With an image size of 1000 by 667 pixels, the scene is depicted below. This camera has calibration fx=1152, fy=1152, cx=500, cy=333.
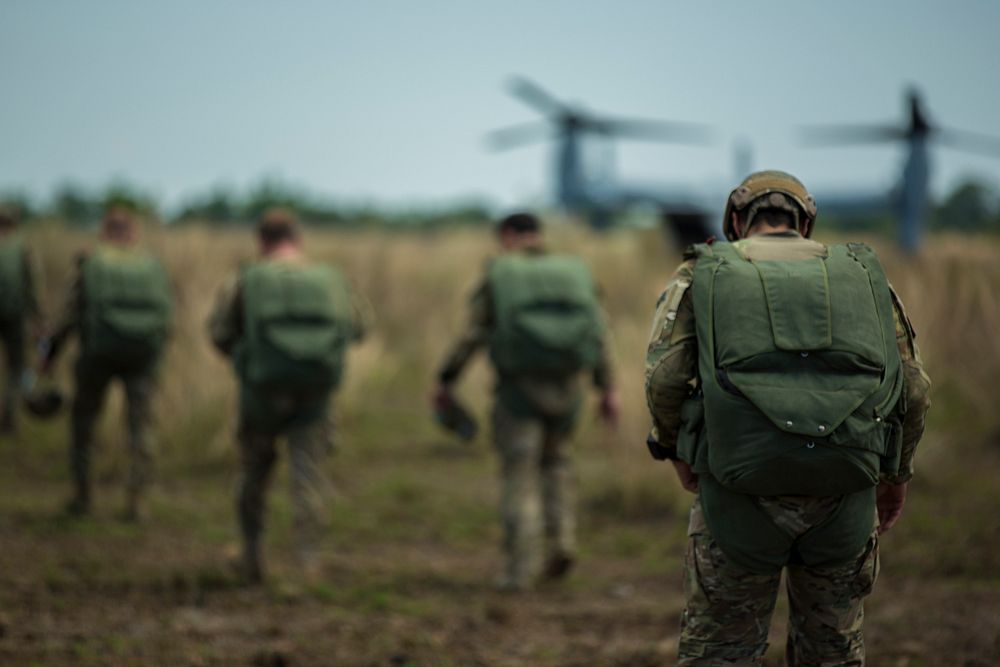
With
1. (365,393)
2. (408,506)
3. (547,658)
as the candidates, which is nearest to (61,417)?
(365,393)

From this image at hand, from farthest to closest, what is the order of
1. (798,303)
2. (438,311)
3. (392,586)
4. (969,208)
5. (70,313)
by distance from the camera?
1. (969,208)
2. (438,311)
3. (70,313)
4. (392,586)
5. (798,303)

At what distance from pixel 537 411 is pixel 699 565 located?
2.97 metres

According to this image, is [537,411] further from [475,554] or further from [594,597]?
[475,554]

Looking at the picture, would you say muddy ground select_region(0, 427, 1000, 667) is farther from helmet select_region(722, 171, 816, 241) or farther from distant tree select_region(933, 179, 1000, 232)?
distant tree select_region(933, 179, 1000, 232)

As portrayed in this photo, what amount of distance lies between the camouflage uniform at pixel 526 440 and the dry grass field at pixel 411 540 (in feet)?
0.94

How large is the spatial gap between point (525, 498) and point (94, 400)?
321cm

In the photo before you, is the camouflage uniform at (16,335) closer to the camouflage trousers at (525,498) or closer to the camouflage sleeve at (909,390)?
the camouflage trousers at (525,498)

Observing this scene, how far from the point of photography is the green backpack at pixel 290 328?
5922mm

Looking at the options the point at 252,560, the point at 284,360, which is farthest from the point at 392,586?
the point at 284,360

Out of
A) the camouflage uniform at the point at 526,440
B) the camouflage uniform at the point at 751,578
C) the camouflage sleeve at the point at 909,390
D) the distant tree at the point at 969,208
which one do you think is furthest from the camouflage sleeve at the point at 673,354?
the distant tree at the point at 969,208

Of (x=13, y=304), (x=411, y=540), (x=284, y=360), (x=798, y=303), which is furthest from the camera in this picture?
(x=13, y=304)

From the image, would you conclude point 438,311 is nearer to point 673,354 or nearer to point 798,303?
point 673,354

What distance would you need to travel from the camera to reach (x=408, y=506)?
8906 mm

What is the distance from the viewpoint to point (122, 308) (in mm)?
7363
